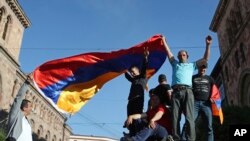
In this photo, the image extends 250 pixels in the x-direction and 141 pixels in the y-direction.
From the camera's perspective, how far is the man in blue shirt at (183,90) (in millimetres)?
7730

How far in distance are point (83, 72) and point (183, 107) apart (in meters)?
5.14

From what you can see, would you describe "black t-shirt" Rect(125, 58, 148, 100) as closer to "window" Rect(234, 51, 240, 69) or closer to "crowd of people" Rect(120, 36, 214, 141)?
"crowd of people" Rect(120, 36, 214, 141)

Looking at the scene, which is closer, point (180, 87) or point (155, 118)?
point (155, 118)

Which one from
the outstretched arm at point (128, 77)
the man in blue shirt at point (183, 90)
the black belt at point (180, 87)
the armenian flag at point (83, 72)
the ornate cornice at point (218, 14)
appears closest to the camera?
the man in blue shirt at point (183, 90)

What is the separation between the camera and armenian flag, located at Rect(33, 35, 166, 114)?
1130 cm

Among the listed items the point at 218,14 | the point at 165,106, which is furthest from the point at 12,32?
the point at 165,106

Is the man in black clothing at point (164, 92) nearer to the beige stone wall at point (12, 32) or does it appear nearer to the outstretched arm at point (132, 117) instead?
the outstretched arm at point (132, 117)

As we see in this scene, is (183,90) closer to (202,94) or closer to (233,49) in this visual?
(202,94)

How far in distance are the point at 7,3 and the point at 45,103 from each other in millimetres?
21263

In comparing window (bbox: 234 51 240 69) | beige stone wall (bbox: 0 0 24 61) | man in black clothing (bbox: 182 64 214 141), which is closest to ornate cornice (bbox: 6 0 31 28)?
beige stone wall (bbox: 0 0 24 61)

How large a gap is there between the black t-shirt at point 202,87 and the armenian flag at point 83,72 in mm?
2566

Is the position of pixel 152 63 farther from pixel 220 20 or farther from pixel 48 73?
pixel 220 20

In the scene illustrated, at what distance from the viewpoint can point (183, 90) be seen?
8086mm

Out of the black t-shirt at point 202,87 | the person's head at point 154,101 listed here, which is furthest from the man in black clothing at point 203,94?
the person's head at point 154,101
